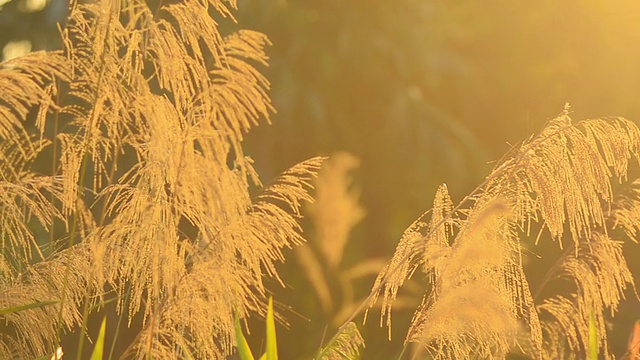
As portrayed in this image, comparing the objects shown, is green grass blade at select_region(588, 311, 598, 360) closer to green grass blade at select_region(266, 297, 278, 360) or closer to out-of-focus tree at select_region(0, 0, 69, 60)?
green grass blade at select_region(266, 297, 278, 360)

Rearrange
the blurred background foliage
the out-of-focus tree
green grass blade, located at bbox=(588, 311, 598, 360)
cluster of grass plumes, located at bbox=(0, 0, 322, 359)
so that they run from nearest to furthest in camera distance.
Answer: cluster of grass plumes, located at bbox=(0, 0, 322, 359), green grass blade, located at bbox=(588, 311, 598, 360), the blurred background foliage, the out-of-focus tree

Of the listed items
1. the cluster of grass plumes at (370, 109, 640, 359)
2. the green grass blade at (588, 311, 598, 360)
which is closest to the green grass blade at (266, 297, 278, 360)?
the cluster of grass plumes at (370, 109, 640, 359)

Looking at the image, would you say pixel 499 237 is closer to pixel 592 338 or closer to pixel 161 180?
pixel 592 338

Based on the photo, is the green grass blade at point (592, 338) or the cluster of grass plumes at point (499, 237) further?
the green grass blade at point (592, 338)

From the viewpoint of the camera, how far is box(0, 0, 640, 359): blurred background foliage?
274 inches

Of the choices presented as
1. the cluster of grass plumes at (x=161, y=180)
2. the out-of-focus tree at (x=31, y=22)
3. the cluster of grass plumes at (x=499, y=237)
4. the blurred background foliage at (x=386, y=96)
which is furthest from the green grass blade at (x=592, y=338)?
the out-of-focus tree at (x=31, y=22)

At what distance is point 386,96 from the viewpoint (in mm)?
7141

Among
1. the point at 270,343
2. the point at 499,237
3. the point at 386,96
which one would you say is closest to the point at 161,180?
the point at 270,343

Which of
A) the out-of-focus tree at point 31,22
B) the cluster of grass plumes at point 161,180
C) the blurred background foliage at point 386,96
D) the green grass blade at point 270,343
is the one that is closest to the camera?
the cluster of grass plumes at point 161,180

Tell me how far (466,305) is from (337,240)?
501 mm

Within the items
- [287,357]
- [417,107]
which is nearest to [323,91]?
[417,107]

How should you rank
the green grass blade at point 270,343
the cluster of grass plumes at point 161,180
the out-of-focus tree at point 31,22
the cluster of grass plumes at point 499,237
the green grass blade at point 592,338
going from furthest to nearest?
the out-of-focus tree at point 31,22 < the green grass blade at point 592,338 < the green grass blade at point 270,343 < the cluster of grass plumes at point 499,237 < the cluster of grass plumes at point 161,180

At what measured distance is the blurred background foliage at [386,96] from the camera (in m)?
6.96

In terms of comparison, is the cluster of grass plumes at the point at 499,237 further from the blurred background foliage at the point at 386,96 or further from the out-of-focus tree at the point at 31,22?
the out-of-focus tree at the point at 31,22
